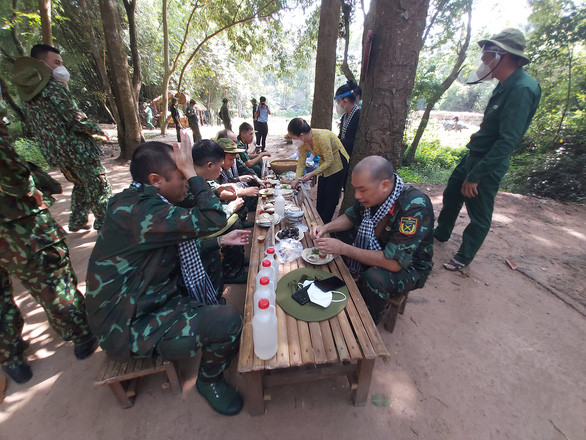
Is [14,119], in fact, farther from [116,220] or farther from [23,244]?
[116,220]

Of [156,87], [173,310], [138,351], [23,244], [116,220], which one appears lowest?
Result: [138,351]

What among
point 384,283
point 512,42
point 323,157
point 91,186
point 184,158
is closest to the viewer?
point 184,158

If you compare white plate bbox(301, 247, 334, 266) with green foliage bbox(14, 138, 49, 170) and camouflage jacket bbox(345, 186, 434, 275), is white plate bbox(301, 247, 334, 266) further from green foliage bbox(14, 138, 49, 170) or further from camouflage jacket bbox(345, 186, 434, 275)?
green foliage bbox(14, 138, 49, 170)

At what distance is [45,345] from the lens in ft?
7.45

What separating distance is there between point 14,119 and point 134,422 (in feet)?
45.9

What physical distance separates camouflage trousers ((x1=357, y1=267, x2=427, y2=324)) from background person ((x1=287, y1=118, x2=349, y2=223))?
1914 millimetres

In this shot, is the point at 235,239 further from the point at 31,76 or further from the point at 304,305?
the point at 31,76

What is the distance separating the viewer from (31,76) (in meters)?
2.91

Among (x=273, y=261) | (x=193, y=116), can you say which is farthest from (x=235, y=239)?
(x=193, y=116)

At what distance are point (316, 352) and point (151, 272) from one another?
3.74ft

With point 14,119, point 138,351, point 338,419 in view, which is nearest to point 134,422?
point 138,351

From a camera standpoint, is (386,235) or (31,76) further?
(31,76)

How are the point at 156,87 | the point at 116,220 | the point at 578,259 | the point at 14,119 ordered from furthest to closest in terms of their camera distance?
the point at 156,87 → the point at 14,119 → the point at 578,259 → the point at 116,220

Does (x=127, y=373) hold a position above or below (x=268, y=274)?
below
